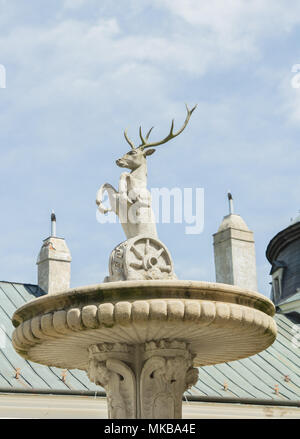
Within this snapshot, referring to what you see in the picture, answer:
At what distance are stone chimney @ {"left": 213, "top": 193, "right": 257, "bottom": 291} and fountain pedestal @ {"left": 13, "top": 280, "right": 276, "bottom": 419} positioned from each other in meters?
19.2

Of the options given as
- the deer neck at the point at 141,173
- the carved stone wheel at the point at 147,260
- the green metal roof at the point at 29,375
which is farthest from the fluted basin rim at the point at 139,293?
the green metal roof at the point at 29,375

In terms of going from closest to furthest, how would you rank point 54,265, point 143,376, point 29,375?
point 143,376 → point 29,375 → point 54,265

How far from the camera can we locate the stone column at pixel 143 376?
9680 millimetres

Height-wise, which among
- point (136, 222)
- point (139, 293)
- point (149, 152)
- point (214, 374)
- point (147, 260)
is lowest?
point (139, 293)

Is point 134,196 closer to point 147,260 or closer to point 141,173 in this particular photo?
point 141,173

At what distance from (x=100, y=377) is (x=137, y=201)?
2.34 metres

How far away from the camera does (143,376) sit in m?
9.75

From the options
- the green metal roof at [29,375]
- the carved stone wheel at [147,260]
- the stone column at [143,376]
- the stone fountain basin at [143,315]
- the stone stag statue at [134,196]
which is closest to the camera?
the stone fountain basin at [143,315]

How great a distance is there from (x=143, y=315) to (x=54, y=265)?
17.8m

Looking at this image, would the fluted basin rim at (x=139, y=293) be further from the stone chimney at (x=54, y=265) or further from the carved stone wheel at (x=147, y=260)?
the stone chimney at (x=54, y=265)

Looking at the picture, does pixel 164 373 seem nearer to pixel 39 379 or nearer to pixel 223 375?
pixel 39 379

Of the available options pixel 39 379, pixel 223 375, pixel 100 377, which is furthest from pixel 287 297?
pixel 100 377

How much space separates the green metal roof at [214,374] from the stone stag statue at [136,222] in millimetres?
8853

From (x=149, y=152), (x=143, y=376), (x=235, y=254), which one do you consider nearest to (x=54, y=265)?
(x=235, y=254)
